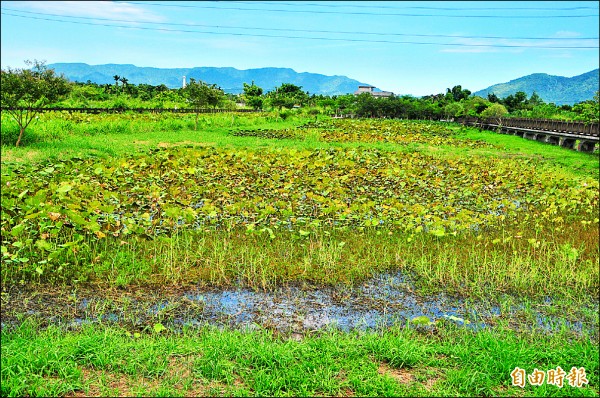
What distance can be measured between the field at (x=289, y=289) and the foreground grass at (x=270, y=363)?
0.01 m

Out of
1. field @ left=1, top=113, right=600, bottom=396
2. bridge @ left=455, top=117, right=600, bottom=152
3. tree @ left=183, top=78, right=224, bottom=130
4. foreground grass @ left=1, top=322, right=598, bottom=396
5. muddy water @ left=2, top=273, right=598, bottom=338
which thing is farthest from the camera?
tree @ left=183, top=78, right=224, bottom=130

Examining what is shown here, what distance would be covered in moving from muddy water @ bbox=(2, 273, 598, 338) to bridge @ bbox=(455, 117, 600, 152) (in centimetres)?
1807

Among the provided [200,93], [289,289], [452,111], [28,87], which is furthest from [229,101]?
[289,289]

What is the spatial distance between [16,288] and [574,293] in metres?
5.80

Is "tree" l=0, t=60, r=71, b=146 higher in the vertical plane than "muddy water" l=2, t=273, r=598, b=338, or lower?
higher

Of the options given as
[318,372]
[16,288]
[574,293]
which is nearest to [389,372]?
[318,372]


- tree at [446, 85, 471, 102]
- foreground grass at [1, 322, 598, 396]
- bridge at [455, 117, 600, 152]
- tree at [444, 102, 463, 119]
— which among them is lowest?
foreground grass at [1, 322, 598, 396]

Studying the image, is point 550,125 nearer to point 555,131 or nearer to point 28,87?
point 555,131

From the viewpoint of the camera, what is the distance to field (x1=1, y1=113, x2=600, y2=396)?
343 centimetres

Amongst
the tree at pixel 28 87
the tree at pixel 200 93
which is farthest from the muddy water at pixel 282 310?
the tree at pixel 200 93

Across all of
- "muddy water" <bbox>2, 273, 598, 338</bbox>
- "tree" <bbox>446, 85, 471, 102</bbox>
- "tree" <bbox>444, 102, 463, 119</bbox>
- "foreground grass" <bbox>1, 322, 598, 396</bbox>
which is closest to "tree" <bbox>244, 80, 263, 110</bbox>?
"tree" <bbox>444, 102, 463, 119</bbox>

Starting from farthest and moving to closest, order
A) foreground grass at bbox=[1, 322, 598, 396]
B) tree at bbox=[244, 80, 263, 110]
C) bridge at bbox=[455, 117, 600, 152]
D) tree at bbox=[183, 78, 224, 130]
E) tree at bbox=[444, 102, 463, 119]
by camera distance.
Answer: tree at bbox=[444, 102, 463, 119] < tree at bbox=[244, 80, 263, 110] < tree at bbox=[183, 78, 224, 130] < bridge at bbox=[455, 117, 600, 152] < foreground grass at bbox=[1, 322, 598, 396]

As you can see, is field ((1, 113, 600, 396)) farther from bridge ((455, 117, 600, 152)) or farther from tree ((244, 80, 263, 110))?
tree ((244, 80, 263, 110))

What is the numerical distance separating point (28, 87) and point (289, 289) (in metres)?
12.6
